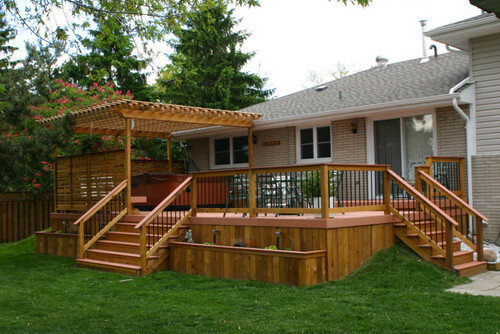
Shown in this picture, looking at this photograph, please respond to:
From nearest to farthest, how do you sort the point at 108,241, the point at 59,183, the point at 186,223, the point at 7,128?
the point at 186,223, the point at 108,241, the point at 7,128, the point at 59,183

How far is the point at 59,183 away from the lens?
1412 cm

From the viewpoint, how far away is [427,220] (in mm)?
10086

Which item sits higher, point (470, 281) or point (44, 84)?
point (44, 84)

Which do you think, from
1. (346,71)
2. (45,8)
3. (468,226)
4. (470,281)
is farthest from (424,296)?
(346,71)

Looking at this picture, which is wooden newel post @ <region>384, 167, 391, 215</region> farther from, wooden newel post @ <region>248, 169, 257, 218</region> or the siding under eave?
the siding under eave

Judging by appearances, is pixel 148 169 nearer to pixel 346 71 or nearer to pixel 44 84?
pixel 44 84

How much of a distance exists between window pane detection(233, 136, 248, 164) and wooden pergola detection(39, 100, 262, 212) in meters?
1.79

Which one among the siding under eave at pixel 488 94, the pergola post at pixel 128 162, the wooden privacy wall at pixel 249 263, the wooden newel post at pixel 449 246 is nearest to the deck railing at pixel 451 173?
the siding under eave at pixel 488 94

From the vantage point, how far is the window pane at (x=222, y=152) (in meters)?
16.7

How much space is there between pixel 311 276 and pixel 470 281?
241 cm

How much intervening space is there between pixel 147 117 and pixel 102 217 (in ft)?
8.81

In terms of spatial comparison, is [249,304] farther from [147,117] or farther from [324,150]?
[324,150]

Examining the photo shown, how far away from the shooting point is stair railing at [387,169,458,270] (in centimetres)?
863

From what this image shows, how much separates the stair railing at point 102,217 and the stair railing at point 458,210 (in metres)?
6.25
